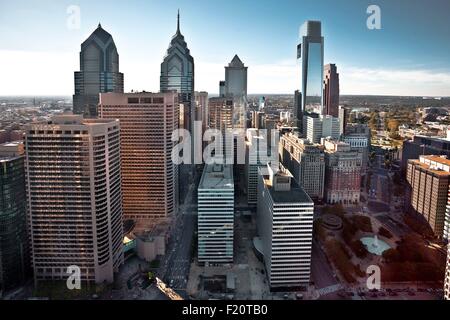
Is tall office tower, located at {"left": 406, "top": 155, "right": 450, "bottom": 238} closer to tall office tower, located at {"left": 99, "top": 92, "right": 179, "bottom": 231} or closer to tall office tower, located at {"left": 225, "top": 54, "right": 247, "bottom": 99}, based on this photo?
tall office tower, located at {"left": 99, "top": 92, "right": 179, "bottom": 231}

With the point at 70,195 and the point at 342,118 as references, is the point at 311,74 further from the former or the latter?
the point at 70,195

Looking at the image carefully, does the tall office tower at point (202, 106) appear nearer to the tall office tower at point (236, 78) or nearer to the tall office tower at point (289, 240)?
the tall office tower at point (236, 78)

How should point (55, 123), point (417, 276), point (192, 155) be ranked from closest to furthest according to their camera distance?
point (55, 123) → point (417, 276) → point (192, 155)

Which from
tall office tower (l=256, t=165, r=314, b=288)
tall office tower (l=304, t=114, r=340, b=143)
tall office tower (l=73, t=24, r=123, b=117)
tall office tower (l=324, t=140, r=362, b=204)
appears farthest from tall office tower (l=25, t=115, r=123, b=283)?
tall office tower (l=304, t=114, r=340, b=143)

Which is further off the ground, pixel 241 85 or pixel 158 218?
pixel 241 85

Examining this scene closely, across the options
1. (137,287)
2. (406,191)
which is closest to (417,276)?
(406,191)
